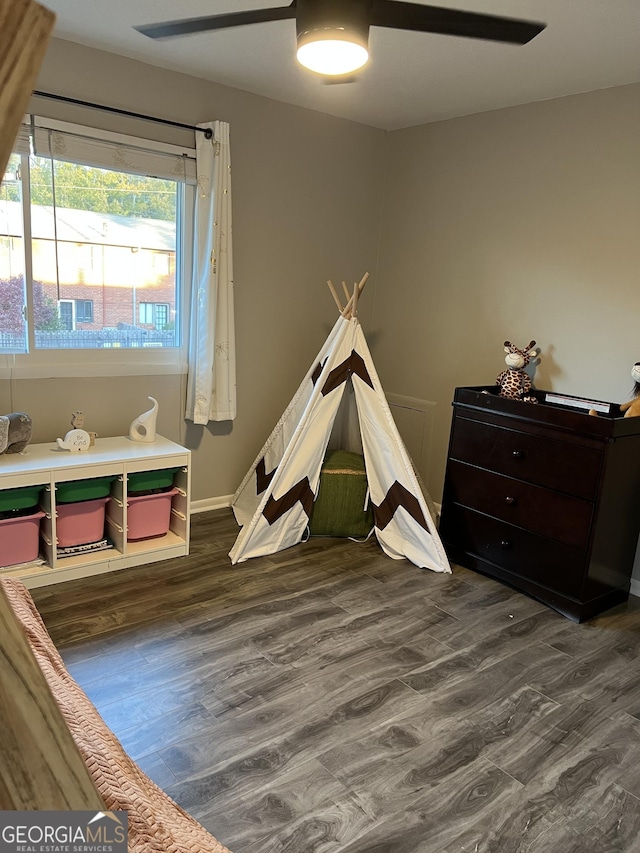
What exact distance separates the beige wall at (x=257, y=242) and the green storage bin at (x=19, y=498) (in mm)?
474

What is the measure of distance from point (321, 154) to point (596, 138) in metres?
1.66

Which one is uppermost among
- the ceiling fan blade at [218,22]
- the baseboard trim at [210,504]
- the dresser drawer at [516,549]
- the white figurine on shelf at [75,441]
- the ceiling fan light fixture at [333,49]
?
the ceiling fan blade at [218,22]

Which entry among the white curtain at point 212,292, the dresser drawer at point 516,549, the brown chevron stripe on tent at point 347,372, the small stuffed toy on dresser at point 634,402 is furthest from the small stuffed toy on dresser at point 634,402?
the white curtain at point 212,292

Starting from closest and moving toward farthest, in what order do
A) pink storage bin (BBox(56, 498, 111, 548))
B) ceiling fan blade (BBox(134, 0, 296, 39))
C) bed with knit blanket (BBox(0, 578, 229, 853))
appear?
bed with knit blanket (BBox(0, 578, 229, 853)), ceiling fan blade (BBox(134, 0, 296, 39)), pink storage bin (BBox(56, 498, 111, 548))

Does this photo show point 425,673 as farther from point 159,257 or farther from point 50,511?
point 159,257

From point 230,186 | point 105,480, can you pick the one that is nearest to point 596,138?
point 230,186

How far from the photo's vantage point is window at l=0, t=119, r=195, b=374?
2.99 meters

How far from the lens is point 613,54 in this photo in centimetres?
267

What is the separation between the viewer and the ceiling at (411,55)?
7.87ft

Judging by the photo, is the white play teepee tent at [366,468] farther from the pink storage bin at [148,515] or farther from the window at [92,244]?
the window at [92,244]

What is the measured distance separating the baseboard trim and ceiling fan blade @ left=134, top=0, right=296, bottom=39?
8.58 ft

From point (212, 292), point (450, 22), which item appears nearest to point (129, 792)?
point (450, 22)

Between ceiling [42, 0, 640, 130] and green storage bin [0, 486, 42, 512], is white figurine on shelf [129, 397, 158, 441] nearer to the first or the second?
green storage bin [0, 486, 42, 512]

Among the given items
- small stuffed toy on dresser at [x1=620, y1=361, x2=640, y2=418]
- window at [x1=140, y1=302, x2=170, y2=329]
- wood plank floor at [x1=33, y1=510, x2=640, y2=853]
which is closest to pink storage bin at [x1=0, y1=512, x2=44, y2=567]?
wood plank floor at [x1=33, y1=510, x2=640, y2=853]
